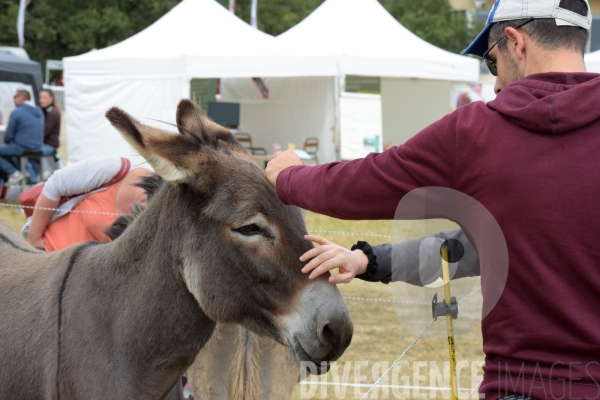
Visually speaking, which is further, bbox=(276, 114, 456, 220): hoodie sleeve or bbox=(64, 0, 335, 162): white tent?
bbox=(64, 0, 335, 162): white tent

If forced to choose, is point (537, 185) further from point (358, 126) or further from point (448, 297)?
point (358, 126)

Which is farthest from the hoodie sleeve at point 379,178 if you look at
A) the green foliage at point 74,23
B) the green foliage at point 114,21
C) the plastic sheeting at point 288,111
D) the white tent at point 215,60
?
the green foliage at point 74,23

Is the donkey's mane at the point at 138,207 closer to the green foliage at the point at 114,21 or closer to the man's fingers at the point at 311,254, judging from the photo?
the man's fingers at the point at 311,254

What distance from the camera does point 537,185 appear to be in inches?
74.5

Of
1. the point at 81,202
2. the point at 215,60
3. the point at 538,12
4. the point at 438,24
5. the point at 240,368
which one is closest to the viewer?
the point at 538,12

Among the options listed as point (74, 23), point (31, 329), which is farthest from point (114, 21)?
point (31, 329)

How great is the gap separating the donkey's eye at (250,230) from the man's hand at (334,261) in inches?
6.8

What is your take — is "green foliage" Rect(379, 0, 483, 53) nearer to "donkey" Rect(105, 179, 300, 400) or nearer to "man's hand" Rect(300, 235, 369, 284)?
"donkey" Rect(105, 179, 300, 400)

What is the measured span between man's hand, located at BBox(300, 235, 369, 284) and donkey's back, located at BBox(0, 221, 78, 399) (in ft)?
3.58

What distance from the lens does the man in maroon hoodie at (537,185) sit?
1.89 m

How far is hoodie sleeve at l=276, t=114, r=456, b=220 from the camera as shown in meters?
2.01

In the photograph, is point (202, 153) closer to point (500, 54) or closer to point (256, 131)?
point (500, 54)

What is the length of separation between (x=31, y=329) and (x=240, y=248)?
1000mm

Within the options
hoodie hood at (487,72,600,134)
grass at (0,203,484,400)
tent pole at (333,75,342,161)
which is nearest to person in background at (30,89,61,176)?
tent pole at (333,75,342,161)
